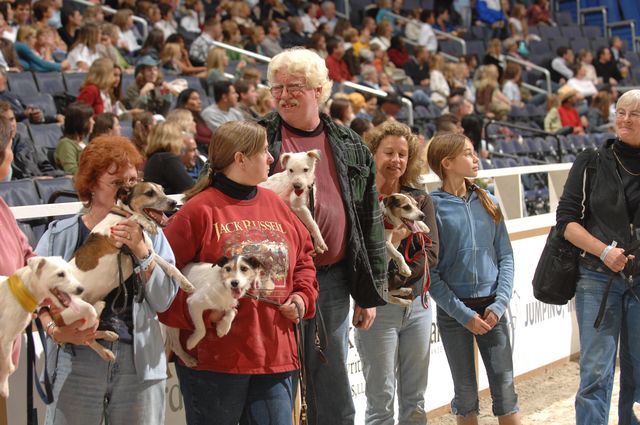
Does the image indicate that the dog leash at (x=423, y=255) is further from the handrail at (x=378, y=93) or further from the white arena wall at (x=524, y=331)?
the handrail at (x=378, y=93)

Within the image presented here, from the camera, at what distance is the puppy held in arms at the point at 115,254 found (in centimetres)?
303

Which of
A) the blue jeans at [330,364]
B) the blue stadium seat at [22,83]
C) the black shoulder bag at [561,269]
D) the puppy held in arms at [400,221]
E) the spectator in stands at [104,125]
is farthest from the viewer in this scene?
the blue stadium seat at [22,83]

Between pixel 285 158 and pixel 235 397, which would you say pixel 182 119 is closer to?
pixel 285 158

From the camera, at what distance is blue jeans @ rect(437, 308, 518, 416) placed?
4.59 m

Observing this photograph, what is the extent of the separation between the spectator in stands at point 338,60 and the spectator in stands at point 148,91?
423 centimetres

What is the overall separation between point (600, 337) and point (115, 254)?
2371mm

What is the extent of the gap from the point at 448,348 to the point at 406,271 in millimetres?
700

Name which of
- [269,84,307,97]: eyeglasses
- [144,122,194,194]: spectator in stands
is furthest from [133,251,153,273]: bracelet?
[144,122,194,194]: spectator in stands

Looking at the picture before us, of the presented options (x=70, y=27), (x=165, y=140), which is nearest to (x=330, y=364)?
(x=165, y=140)

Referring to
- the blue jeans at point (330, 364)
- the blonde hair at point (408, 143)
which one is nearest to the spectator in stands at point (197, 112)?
the blonde hair at point (408, 143)

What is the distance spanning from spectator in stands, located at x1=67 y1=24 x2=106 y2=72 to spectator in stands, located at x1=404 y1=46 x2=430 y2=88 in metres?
6.66

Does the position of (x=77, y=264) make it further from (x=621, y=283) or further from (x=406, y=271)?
(x=621, y=283)

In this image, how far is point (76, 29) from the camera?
11.6m

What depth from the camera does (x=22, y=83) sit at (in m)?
9.40
